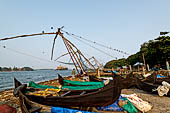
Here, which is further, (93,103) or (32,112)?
(93,103)

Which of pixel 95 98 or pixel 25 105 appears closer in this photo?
pixel 25 105

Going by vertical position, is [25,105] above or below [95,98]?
above

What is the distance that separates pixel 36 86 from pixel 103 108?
5.40m

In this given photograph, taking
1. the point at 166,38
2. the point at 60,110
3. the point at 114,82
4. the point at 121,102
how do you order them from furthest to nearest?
1. the point at 166,38
2. the point at 121,102
3. the point at 114,82
4. the point at 60,110

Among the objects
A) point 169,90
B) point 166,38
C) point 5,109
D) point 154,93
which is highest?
point 166,38

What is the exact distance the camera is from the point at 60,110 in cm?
354

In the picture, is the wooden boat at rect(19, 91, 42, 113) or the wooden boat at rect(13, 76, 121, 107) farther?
the wooden boat at rect(13, 76, 121, 107)

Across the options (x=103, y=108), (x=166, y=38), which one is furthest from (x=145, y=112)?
(x=166, y=38)

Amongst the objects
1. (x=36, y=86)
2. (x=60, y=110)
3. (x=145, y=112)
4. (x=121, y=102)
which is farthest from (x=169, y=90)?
(x=36, y=86)

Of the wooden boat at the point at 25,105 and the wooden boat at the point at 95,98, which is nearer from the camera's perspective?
the wooden boat at the point at 25,105

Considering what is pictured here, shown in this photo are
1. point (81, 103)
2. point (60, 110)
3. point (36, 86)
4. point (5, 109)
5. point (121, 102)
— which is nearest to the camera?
point (5, 109)

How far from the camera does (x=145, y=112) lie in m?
4.71

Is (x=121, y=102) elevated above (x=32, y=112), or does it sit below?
below

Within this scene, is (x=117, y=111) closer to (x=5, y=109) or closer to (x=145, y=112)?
(x=145, y=112)
